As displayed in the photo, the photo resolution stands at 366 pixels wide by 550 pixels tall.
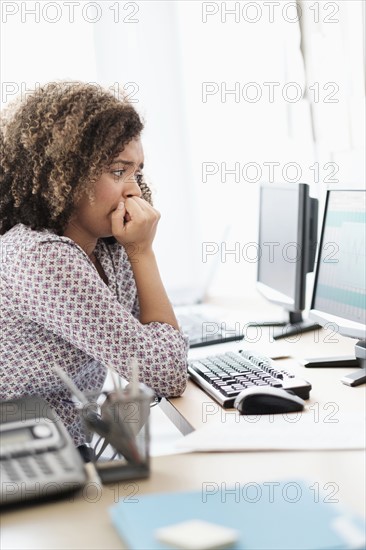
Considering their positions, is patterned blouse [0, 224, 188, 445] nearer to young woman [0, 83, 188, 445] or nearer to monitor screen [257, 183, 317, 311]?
young woman [0, 83, 188, 445]

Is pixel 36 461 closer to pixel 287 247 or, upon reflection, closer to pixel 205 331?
pixel 205 331

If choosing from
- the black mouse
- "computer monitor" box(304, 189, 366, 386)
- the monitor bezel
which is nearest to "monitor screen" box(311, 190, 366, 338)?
"computer monitor" box(304, 189, 366, 386)

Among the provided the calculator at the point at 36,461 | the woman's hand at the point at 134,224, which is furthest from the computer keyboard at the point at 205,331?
the calculator at the point at 36,461

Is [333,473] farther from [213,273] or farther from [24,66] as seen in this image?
[24,66]

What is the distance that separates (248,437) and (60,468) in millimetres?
323

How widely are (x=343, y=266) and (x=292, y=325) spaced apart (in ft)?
1.38

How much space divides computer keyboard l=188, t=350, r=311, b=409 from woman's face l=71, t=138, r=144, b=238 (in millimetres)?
378

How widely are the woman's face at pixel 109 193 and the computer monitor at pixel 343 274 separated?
0.48 meters

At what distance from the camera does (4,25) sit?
8.23ft

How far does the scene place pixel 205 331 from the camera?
197 centimetres

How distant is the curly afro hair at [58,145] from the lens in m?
1.49

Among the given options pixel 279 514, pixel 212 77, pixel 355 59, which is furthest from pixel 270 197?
pixel 279 514

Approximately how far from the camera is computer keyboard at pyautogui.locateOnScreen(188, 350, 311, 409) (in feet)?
4.40

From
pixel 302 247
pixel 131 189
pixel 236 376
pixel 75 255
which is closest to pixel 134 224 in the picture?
pixel 131 189
